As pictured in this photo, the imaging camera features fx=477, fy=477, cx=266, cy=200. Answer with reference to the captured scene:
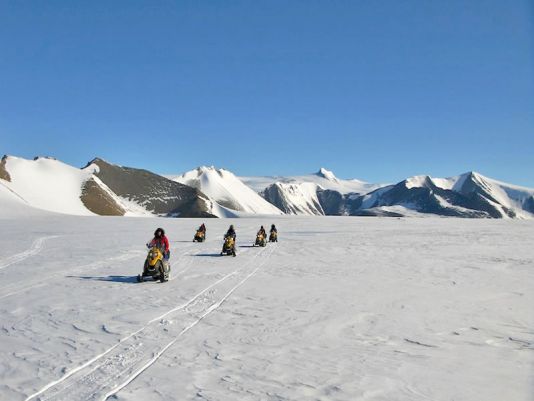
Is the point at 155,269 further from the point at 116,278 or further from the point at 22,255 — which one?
the point at 22,255

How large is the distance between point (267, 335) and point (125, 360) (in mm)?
2697

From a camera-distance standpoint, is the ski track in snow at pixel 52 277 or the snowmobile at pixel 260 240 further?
the snowmobile at pixel 260 240

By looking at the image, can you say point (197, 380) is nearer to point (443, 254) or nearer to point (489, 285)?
point (489, 285)

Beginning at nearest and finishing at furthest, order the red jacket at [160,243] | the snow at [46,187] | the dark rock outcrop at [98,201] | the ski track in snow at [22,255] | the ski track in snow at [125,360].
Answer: the ski track in snow at [125,360], the red jacket at [160,243], the ski track in snow at [22,255], the snow at [46,187], the dark rock outcrop at [98,201]

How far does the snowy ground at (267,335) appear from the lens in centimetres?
623

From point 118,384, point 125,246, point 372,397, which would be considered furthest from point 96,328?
point 125,246

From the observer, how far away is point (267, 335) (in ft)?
28.8

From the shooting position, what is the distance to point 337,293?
13234mm

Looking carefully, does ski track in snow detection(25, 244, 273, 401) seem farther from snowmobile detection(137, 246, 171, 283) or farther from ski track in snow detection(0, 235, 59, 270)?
ski track in snow detection(0, 235, 59, 270)

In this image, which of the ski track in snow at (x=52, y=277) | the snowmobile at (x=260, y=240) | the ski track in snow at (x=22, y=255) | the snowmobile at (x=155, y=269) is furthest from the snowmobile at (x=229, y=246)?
the ski track in snow at (x=22, y=255)

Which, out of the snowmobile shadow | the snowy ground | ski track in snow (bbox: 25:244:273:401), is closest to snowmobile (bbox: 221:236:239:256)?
the snowy ground

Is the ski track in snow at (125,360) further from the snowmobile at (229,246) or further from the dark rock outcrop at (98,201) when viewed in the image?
the dark rock outcrop at (98,201)

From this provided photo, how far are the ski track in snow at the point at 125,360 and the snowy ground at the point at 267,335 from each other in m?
0.03

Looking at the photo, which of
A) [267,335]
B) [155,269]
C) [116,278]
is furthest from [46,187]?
[267,335]
